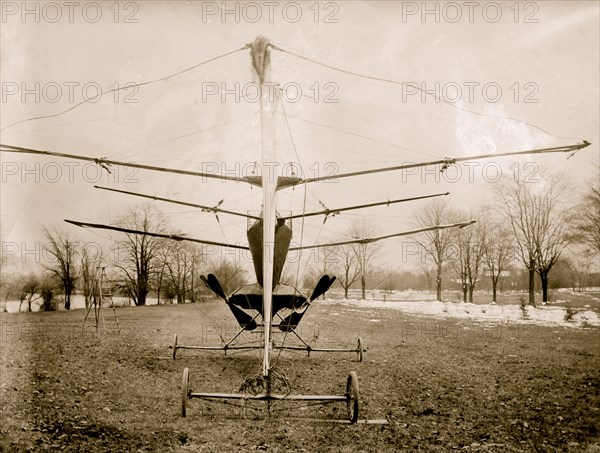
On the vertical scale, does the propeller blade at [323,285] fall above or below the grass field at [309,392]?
above

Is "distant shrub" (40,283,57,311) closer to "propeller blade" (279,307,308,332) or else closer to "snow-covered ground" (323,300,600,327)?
"snow-covered ground" (323,300,600,327)

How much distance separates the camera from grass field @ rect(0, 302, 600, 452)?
5234 mm

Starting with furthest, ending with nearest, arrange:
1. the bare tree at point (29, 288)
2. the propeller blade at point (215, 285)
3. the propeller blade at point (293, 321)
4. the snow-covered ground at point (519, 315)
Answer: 1. the bare tree at point (29, 288)
2. the snow-covered ground at point (519, 315)
3. the propeller blade at point (293, 321)
4. the propeller blade at point (215, 285)

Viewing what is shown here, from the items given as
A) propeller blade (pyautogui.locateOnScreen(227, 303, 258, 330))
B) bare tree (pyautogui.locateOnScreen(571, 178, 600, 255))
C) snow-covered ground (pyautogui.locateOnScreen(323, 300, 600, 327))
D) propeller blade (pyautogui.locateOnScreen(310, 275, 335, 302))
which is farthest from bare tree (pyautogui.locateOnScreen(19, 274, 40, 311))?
bare tree (pyautogui.locateOnScreen(571, 178, 600, 255))

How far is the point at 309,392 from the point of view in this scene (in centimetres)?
749

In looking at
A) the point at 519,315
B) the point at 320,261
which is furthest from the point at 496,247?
the point at 320,261

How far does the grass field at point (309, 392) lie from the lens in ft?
17.2

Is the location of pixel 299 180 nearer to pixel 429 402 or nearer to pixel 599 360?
pixel 429 402

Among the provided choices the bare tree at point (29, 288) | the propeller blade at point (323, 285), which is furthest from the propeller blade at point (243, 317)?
the bare tree at point (29, 288)

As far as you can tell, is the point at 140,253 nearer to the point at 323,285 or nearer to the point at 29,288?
the point at 29,288

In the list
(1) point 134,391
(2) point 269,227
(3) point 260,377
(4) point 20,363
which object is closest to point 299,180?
(2) point 269,227

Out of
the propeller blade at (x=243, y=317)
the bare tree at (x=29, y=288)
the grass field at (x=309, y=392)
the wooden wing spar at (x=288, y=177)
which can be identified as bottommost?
the grass field at (x=309, y=392)

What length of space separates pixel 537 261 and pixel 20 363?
105ft

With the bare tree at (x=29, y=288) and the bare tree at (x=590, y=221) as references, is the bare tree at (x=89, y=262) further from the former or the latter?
the bare tree at (x=590, y=221)
